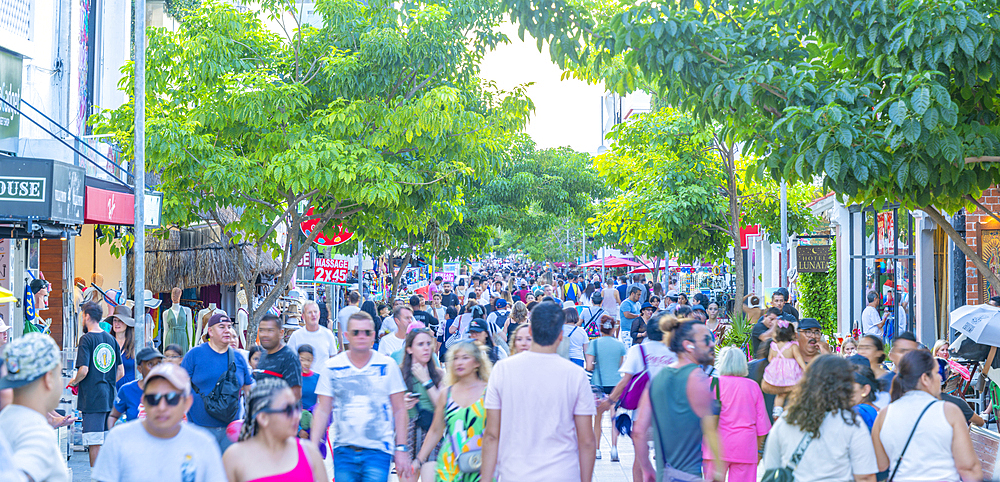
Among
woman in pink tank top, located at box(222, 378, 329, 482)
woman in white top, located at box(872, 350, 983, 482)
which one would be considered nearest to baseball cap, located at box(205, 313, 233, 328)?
woman in pink tank top, located at box(222, 378, 329, 482)

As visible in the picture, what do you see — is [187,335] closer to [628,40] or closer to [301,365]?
[301,365]

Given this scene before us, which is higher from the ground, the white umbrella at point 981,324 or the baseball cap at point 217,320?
the baseball cap at point 217,320

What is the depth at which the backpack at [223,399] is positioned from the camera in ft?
25.4

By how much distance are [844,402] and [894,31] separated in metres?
3.86

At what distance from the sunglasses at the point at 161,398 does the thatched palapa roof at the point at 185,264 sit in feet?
39.8

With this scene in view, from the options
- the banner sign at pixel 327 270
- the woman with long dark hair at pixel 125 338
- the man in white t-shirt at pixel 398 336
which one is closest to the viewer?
the woman with long dark hair at pixel 125 338

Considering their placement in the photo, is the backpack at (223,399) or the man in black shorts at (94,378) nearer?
the backpack at (223,399)

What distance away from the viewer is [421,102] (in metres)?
14.9

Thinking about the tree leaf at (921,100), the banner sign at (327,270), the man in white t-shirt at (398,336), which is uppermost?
the tree leaf at (921,100)

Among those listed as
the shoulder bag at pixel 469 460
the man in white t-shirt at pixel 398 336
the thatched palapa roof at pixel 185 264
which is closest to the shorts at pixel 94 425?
the man in white t-shirt at pixel 398 336

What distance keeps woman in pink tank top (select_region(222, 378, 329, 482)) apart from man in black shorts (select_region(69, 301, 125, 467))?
5.25 m

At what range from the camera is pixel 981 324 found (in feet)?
35.1

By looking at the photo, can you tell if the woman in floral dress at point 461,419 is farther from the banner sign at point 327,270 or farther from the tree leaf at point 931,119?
the banner sign at point 327,270

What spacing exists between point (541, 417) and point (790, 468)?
4.63ft
